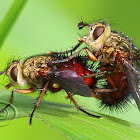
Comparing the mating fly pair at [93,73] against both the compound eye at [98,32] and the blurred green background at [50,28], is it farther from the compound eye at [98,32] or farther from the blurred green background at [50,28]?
the blurred green background at [50,28]

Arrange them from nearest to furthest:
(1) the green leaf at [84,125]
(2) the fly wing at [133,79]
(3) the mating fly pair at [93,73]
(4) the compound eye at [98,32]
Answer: (1) the green leaf at [84,125], (2) the fly wing at [133,79], (3) the mating fly pair at [93,73], (4) the compound eye at [98,32]

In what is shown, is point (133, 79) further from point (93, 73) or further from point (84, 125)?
point (84, 125)

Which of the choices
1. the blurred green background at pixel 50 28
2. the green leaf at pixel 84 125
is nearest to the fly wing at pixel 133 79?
the green leaf at pixel 84 125

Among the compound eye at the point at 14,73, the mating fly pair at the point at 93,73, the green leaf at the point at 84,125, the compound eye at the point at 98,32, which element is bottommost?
the green leaf at the point at 84,125

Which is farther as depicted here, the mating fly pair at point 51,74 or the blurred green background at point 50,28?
the blurred green background at point 50,28

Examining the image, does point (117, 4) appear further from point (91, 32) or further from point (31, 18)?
point (91, 32)

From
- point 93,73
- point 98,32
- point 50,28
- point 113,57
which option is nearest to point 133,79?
point 113,57

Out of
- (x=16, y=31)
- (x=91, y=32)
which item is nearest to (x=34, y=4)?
(x=16, y=31)

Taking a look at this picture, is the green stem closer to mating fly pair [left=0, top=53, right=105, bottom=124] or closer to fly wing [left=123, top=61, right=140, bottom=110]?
mating fly pair [left=0, top=53, right=105, bottom=124]
